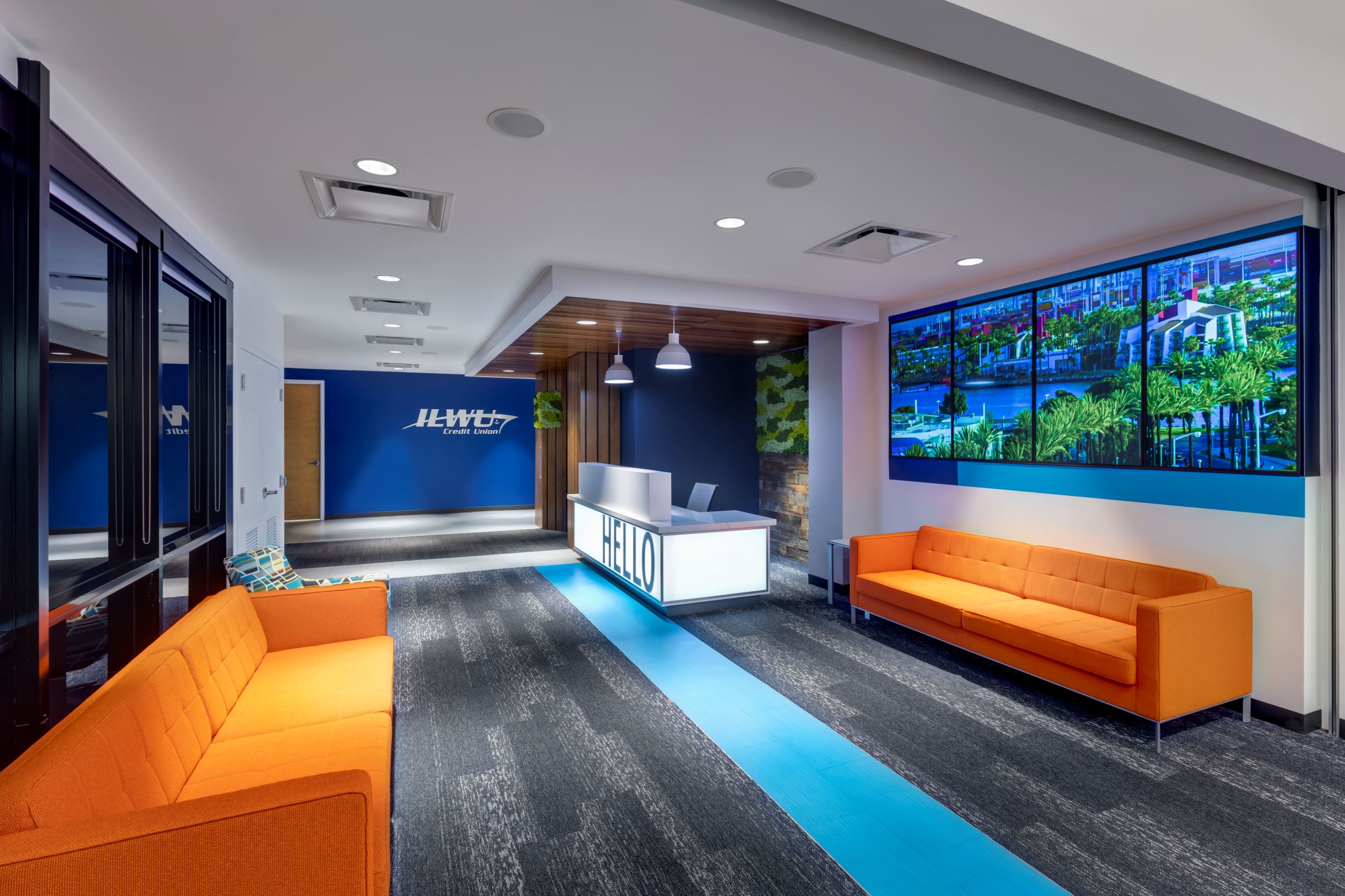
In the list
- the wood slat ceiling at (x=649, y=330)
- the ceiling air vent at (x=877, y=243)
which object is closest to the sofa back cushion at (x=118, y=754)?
the wood slat ceiling at (x=649, y=330)

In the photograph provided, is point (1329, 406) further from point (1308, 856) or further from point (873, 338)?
point (873, 338)

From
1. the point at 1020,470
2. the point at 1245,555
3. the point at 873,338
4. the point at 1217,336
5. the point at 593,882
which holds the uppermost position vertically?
the point at 873,338

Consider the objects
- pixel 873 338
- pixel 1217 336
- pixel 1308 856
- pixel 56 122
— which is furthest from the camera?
pixel 873 338

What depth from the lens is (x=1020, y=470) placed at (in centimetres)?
457

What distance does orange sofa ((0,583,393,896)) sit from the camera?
1.31 metres

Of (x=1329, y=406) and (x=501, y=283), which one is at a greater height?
(x=501, y=283)

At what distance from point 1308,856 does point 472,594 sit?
550cm

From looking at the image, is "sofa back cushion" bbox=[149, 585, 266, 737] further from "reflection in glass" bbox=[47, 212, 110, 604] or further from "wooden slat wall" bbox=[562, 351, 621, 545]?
"wooden slat wall" bbox=[562, 351, 621, 545]

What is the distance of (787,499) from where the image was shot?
7848mm

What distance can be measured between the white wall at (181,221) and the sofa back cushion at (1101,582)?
16.0ft

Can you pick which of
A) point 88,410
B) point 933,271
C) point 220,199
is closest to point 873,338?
point 933,271

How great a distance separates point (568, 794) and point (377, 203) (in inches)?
115

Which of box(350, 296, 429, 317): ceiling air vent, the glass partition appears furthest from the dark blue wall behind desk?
the glass partition

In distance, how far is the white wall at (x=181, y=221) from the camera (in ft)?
6.95
